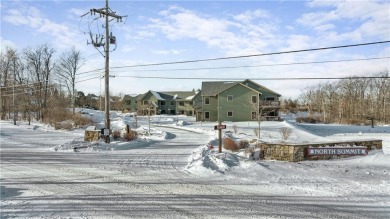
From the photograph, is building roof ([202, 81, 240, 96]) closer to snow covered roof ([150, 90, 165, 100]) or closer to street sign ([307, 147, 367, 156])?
snow covered roof ([150, 90, 165, 100])

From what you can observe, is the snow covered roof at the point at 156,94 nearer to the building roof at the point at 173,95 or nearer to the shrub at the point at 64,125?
the building roof at the point at 173,95

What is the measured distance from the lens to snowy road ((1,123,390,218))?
23.0ft

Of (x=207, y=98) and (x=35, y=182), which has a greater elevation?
(x=207, y=98)

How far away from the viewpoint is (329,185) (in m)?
9.59

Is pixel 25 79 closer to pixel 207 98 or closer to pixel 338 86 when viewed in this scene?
pixel 207 98

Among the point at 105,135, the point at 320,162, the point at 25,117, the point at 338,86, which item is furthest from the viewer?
the point at 338,86

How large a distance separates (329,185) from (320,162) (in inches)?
159

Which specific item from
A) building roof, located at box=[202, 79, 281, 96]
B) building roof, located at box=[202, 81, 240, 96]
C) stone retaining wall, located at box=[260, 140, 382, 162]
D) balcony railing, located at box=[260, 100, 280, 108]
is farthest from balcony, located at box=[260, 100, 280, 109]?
stone retaining wall, located at box=[260, 140, 382, 162]

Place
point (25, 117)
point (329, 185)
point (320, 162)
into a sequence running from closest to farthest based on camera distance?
point (329, 185) → point (320, 162) → point (25, 117)

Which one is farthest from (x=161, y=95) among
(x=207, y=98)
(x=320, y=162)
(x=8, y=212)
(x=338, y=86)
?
(x=8, y=212)

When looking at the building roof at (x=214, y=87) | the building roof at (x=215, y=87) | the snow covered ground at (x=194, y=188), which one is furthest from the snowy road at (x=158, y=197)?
the building roof at (x=214, y=87)

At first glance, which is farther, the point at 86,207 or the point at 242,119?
the point at 242,119

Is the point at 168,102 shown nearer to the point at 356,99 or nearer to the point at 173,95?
the point at 173,95

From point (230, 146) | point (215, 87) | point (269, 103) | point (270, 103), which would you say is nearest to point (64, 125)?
point (230, 146)
